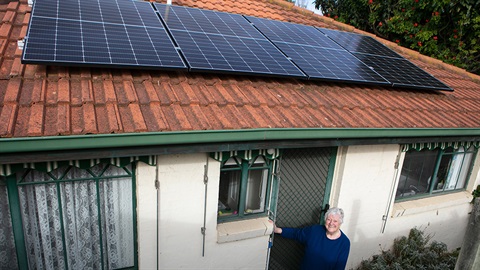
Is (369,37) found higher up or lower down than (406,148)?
higher up

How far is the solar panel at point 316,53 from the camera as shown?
17.7 feet

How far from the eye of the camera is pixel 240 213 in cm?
466

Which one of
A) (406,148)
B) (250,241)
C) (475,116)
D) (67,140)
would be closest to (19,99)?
(67,140)

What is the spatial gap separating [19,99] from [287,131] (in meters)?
2.77

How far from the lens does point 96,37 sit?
427 cm

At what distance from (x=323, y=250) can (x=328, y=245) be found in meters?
0.09

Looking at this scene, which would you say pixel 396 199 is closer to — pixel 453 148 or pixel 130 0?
pixel 453 148

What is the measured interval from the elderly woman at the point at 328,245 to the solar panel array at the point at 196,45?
2141 mm

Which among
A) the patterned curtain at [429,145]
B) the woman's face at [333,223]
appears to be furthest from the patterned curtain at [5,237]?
the patterned curtain at [429,145]

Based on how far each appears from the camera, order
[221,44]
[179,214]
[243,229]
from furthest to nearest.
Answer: [221,44]
[243,229]
[179,214]

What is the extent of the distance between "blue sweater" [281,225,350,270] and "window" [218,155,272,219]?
2.70ft

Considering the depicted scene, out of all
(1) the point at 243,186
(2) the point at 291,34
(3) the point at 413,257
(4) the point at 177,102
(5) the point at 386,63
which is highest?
(2) the point at 291,34

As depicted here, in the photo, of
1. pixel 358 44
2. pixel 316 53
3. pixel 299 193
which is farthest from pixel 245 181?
pixel 358 44

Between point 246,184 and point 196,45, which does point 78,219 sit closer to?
point 246,184
